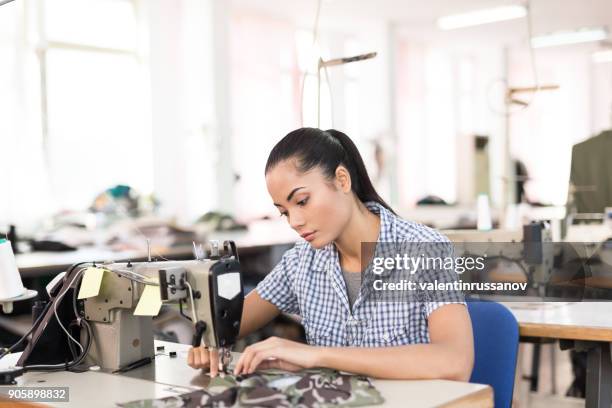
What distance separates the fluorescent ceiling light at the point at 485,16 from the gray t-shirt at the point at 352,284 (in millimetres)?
6261

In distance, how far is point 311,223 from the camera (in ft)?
5.43

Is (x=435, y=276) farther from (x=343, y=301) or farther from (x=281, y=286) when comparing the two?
(x=281, y=286)

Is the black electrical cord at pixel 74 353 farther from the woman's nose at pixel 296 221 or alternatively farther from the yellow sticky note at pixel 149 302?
the woman's nose at pixel 296 221

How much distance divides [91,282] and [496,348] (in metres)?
0.91

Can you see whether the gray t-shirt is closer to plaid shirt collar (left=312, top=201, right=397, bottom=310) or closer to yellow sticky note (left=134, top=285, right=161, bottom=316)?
plaid shirt collar (left=312, top=201, right=397, bottom=310)

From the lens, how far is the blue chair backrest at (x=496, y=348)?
1757 mm

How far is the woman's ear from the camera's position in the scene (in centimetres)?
172

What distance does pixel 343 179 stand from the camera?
1.73 meters

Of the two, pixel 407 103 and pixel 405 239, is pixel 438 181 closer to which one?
pixel 407 103

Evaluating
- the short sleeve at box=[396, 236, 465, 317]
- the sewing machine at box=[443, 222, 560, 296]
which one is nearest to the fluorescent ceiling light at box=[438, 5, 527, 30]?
the sewing machine at box=[443, 222, 560, 296]

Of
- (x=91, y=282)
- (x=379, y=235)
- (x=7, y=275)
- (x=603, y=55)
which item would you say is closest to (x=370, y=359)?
(x=379, y=235)

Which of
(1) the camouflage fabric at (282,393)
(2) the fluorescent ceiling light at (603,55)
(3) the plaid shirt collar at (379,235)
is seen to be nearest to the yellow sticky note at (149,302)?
(1) the camouflage fabric at (282,393)

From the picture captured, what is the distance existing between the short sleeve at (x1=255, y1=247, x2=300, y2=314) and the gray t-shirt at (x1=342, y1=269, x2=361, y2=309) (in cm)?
18

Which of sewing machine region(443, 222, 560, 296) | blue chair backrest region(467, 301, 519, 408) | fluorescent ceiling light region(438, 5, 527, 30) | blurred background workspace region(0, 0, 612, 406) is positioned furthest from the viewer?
fluorescent ceiling light region(438, 5, 527, 30)
